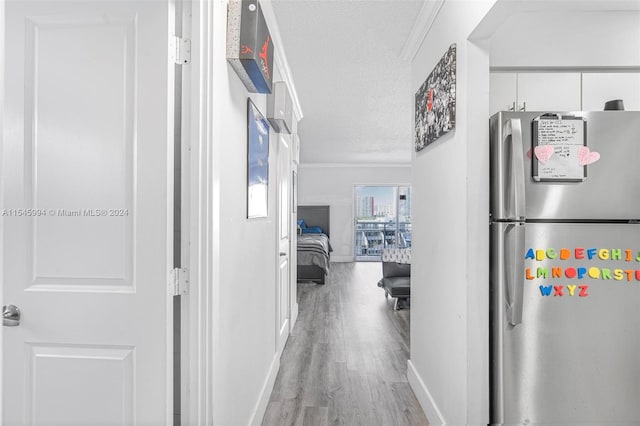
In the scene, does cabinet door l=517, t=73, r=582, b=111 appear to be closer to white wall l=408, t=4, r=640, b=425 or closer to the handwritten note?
white wall l=408, t=4, r=640, b=425

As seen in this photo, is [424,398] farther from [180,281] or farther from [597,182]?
[180,281]

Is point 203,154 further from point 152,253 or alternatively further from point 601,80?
point 601,80

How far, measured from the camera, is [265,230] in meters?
2.47

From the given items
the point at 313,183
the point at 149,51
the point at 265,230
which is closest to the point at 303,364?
the point at 265,230

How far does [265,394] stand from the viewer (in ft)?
7.59

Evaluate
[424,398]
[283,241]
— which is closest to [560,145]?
[424,398]

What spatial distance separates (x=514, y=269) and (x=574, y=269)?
0.28 metres

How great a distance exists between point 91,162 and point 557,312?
1962mm

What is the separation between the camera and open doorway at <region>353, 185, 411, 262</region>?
932cm

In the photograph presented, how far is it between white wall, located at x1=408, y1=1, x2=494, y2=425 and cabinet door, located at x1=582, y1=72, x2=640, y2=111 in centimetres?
91

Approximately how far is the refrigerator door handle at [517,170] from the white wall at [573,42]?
0.80 meters

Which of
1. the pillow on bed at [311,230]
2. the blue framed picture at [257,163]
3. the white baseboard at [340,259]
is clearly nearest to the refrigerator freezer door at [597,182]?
the blue framed picture at [257,163]

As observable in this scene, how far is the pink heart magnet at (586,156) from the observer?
160 centimetres

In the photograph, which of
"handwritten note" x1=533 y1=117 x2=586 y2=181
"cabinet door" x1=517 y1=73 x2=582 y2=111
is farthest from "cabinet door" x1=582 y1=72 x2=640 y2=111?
"handwritten note" x1=533 y1=117 x2=586 y2=181
